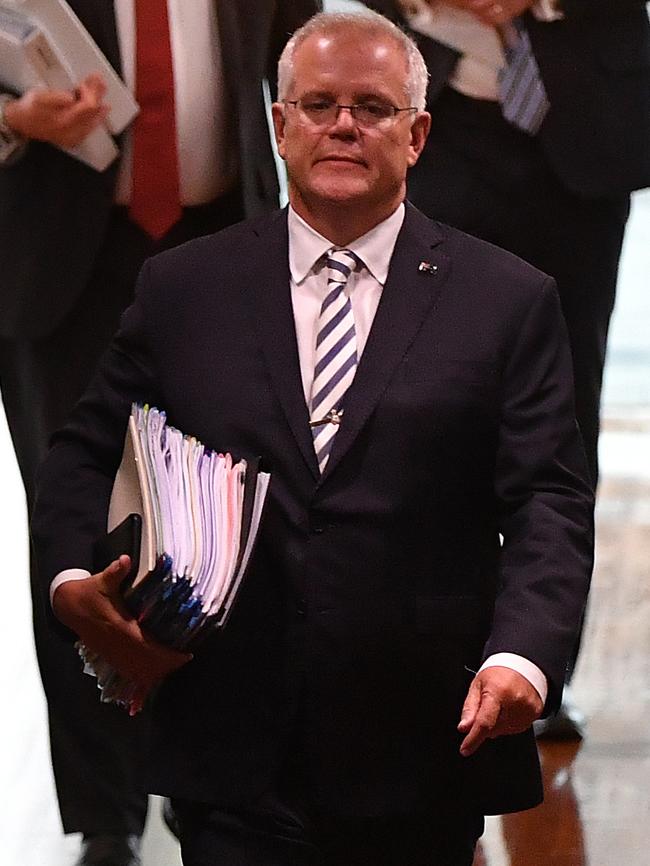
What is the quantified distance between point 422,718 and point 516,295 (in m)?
0.53

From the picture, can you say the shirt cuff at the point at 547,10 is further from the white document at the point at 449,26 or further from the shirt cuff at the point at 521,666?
the shirt cuff at the point at 521,666

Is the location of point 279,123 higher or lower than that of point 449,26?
lower

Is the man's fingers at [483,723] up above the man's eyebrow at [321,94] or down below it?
below

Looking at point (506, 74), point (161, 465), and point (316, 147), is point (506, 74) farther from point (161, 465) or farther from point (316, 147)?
point (161, 465)

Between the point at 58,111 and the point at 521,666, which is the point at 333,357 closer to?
the point at 521,666

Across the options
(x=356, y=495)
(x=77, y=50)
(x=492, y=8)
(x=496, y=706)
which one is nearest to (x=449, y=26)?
(x=492, y=8)

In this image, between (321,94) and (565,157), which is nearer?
(321,94)

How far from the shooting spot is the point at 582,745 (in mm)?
3805

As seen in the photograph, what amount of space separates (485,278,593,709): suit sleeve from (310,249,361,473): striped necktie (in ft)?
0.64

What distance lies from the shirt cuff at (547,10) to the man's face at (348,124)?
1080 millimetres

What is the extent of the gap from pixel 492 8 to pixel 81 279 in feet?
2.77

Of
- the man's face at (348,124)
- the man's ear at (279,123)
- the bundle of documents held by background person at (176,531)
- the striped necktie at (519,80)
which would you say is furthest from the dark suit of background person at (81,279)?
the bundle of documents held by background person at (176,531)

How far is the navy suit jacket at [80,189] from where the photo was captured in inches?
121

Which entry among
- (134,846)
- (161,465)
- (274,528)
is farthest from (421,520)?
(134,846)
